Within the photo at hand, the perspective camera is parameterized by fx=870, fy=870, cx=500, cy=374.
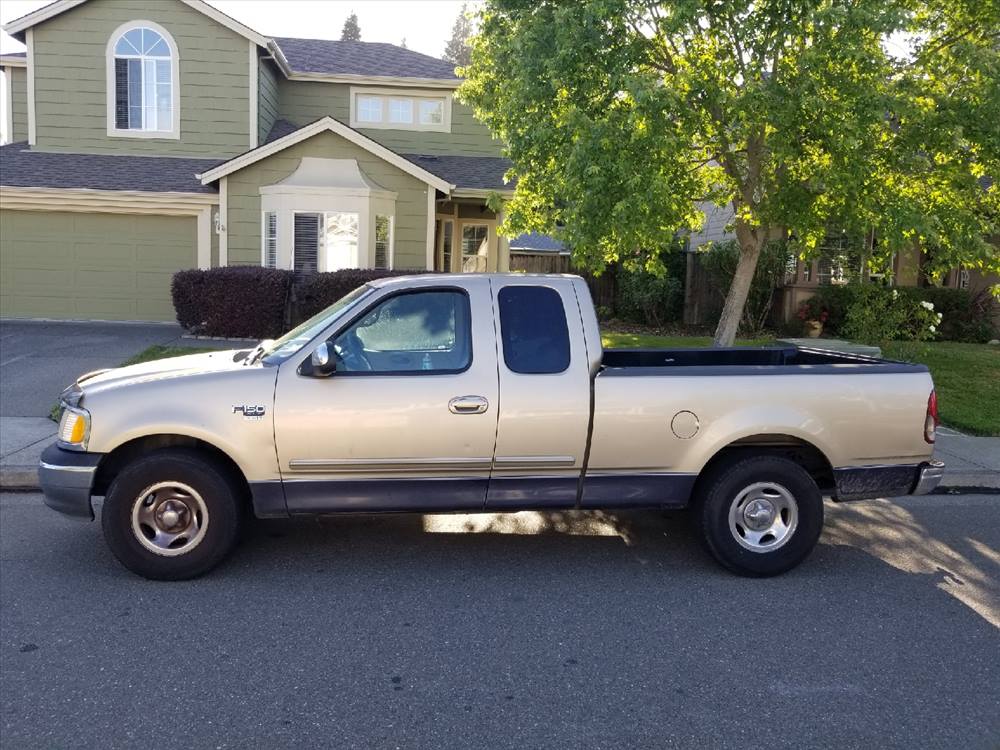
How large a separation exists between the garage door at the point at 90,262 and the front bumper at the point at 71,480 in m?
13.4

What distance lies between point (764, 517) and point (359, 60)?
61.8 feet

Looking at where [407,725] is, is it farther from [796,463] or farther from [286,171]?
[286,171]

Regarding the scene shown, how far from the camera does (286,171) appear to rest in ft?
54.9

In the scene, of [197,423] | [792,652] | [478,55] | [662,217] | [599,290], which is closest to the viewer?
[792,652]

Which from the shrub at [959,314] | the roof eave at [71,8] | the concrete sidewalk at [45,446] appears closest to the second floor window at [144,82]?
the roof eave at [71,8]

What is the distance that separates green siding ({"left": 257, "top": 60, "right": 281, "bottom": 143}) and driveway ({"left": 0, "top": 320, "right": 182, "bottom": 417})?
16.5 ft

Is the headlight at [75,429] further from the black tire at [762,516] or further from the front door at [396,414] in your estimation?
the black tire at [762,516]

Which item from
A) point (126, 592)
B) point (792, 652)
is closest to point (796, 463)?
point (792, 652)

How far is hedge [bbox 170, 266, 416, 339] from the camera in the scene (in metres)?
15.3

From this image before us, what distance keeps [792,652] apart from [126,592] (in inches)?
146

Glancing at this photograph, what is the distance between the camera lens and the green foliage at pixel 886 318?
14.0 m

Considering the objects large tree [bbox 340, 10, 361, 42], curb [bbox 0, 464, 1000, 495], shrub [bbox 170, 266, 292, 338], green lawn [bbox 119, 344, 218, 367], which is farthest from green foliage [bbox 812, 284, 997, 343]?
large tree [bbox 340, 10, 361, 42]

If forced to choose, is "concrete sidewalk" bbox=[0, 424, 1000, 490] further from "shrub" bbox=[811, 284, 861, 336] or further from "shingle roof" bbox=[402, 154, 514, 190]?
"shingle roof" bbox=[402, 154, 514, 190]

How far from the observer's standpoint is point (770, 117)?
9.46 m
